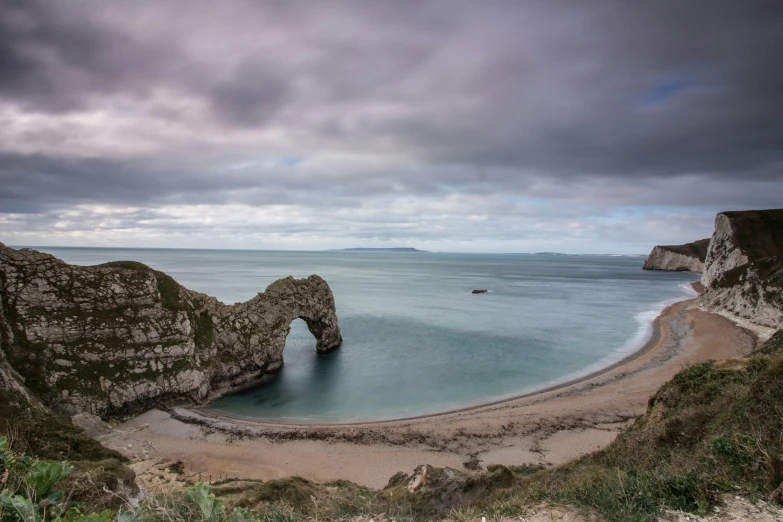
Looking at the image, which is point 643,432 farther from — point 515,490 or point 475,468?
point 475,468

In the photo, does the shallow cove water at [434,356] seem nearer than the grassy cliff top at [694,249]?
Yes

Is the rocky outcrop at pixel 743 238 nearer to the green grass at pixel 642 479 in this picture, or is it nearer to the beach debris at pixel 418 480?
the green grass at pixel 642 479

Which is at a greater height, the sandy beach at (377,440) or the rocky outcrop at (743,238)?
the rocky outcrop at (743,238)

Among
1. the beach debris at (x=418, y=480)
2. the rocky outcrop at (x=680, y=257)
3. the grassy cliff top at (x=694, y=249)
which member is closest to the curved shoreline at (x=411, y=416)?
the beach debris at (x=418, y=480)

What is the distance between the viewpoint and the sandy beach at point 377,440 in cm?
1600

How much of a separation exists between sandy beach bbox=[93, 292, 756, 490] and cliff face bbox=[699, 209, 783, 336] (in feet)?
89.1

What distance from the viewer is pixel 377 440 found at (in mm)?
18453

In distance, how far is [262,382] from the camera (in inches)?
1056

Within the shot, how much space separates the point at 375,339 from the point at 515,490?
109ft

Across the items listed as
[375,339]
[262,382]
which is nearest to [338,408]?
[262,382]

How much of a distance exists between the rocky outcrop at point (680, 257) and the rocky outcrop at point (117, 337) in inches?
6273

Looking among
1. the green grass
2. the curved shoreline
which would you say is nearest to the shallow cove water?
the curved shoreline

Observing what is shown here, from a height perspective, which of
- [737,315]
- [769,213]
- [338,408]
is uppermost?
[769,213]

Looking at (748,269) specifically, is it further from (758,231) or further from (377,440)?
(377,440)
